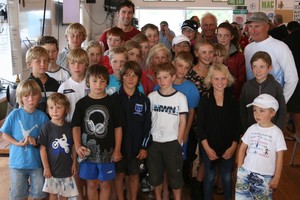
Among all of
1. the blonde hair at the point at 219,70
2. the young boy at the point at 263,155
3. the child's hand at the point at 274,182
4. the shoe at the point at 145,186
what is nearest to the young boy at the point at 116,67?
the blonde hair at the point at 219,70

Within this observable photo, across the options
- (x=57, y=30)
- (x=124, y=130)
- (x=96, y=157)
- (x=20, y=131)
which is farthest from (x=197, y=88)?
(x=57, y=30)

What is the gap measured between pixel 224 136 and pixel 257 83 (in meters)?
0.52

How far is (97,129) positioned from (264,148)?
121 cm

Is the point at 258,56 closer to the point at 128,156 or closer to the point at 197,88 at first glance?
the point at 197,88

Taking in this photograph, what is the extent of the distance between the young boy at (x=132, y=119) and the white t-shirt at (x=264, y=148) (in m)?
0.79

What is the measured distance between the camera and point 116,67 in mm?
2785

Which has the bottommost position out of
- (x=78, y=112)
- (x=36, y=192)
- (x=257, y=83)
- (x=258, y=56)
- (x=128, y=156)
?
(x=36, y=192)

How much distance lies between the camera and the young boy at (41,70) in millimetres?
2590

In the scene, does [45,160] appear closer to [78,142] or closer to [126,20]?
[78,142]

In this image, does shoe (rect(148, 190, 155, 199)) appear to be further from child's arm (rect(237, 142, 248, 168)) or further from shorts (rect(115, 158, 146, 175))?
child's arm (rect(237, 142, 248, 168))

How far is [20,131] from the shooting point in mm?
2420

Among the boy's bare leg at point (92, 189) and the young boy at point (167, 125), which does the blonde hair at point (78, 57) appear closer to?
the young boy at point (167, 125)

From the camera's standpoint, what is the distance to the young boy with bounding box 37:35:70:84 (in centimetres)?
283

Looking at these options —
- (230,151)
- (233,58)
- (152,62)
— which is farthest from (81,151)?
(233,58)
